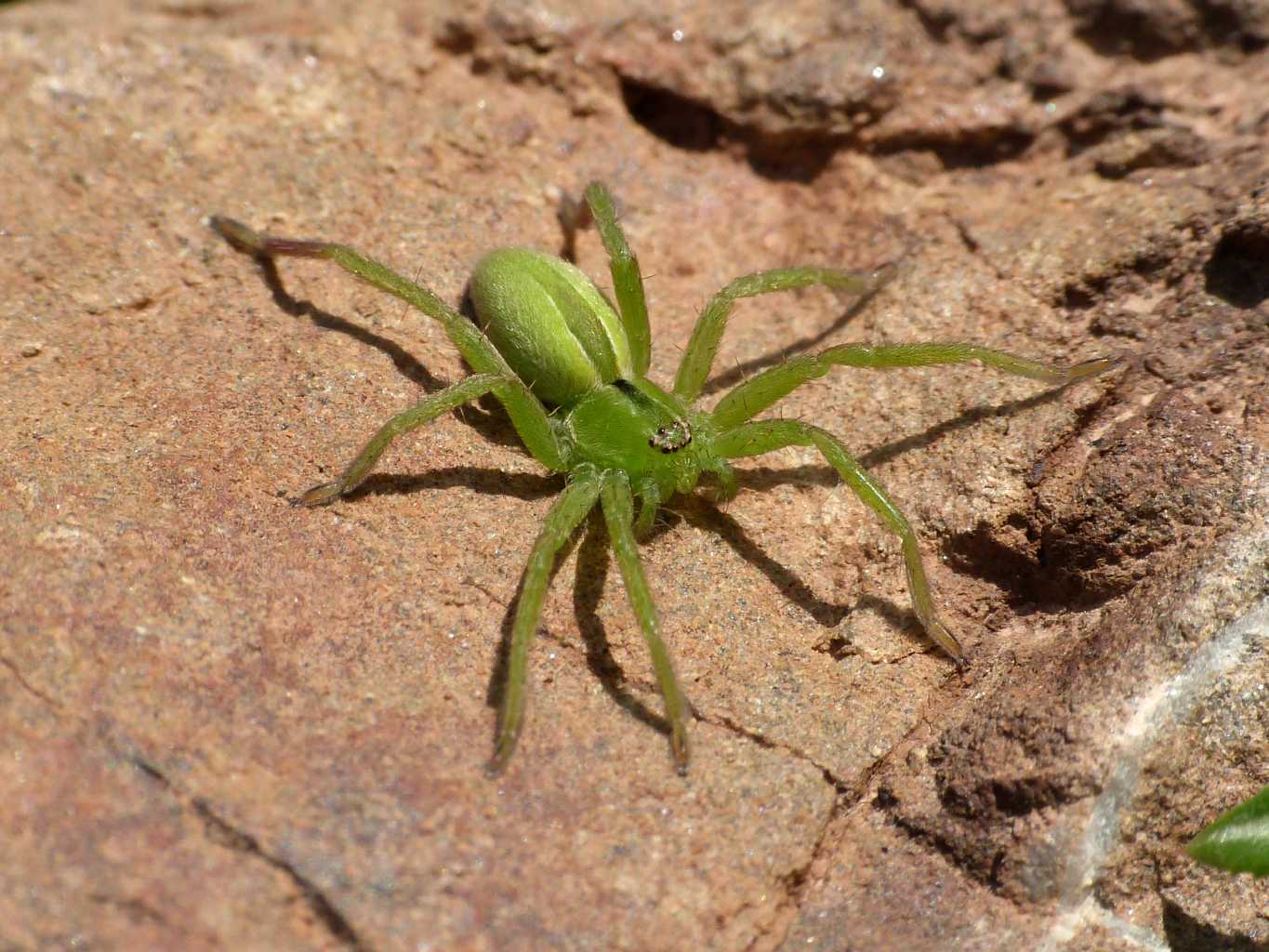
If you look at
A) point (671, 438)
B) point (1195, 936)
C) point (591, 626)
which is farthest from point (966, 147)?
point (1195, 936)

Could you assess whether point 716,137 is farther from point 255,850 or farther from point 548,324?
point 255,850

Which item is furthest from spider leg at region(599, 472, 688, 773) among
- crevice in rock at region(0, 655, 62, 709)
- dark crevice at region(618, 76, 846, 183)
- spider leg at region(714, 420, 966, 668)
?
dark crevice at region(618, 76, 846, 183)

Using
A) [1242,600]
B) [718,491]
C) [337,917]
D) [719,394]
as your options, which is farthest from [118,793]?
[1242,600]

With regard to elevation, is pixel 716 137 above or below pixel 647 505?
above

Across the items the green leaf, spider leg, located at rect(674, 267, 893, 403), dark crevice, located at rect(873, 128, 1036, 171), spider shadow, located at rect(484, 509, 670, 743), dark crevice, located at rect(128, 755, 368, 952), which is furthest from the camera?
dark crevice, located at rect(873, 128, 1036, 171)

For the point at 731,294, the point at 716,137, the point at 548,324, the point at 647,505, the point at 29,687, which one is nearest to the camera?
the point at 29,687

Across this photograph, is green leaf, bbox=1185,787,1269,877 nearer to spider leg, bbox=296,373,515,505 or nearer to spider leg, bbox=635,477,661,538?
spider leg, bbox=635,477,661,538

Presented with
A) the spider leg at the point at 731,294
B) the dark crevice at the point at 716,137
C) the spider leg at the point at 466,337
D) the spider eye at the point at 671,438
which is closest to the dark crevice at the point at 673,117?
the dark crevice at the point at 716,137
